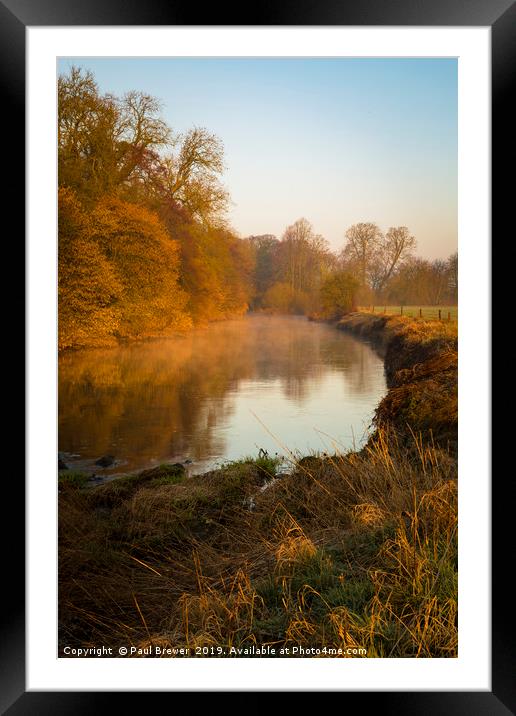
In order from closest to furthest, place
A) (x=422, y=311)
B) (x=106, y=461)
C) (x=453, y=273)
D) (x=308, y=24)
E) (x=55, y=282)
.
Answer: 1. (x=308, y=24)
2. (x=55, y=282)
3. (x=453, y=273)
4. (x=106, y=461)
5. (x=422, y=311)

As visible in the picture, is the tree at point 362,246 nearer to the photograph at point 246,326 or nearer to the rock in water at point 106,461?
the photograph at point 246,326

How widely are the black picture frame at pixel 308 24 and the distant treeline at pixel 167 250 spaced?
65cm

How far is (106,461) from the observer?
355 centimetres

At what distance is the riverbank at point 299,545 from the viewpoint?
109 inches

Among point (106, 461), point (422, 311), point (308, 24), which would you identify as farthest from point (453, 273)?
point (106, 461)

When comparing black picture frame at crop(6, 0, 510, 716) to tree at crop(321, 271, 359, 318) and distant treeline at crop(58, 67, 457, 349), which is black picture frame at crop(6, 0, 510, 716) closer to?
distant treeline at crop(58, 67, 457, 349)


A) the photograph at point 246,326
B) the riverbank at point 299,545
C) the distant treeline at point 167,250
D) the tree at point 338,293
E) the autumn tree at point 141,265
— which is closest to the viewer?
the riverbank at point 299,545

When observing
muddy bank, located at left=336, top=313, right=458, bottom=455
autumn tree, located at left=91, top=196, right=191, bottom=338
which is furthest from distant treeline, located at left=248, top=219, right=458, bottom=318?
autumn tree, located at left=91, top=196, right=191, bottom=338

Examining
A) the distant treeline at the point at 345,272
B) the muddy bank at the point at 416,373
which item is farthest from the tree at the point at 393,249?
the muddy bank at the point at 416,373

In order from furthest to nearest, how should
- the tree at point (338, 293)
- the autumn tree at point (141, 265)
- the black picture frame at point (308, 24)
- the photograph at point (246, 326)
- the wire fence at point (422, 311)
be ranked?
the tree at point (338, 293)
the autumn tree at point (141, 265)
the wire fence at point (422, 311)
the photograph at point (246, 326)
the black picture frame at point (308, 24)

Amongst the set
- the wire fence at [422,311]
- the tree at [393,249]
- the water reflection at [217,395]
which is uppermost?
the tree at [393,249]

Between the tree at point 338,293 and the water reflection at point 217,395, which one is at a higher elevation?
the tree at point 338,293

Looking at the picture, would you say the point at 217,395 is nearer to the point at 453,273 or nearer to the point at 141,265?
the point at 141,265

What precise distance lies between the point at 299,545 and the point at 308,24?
259cm
